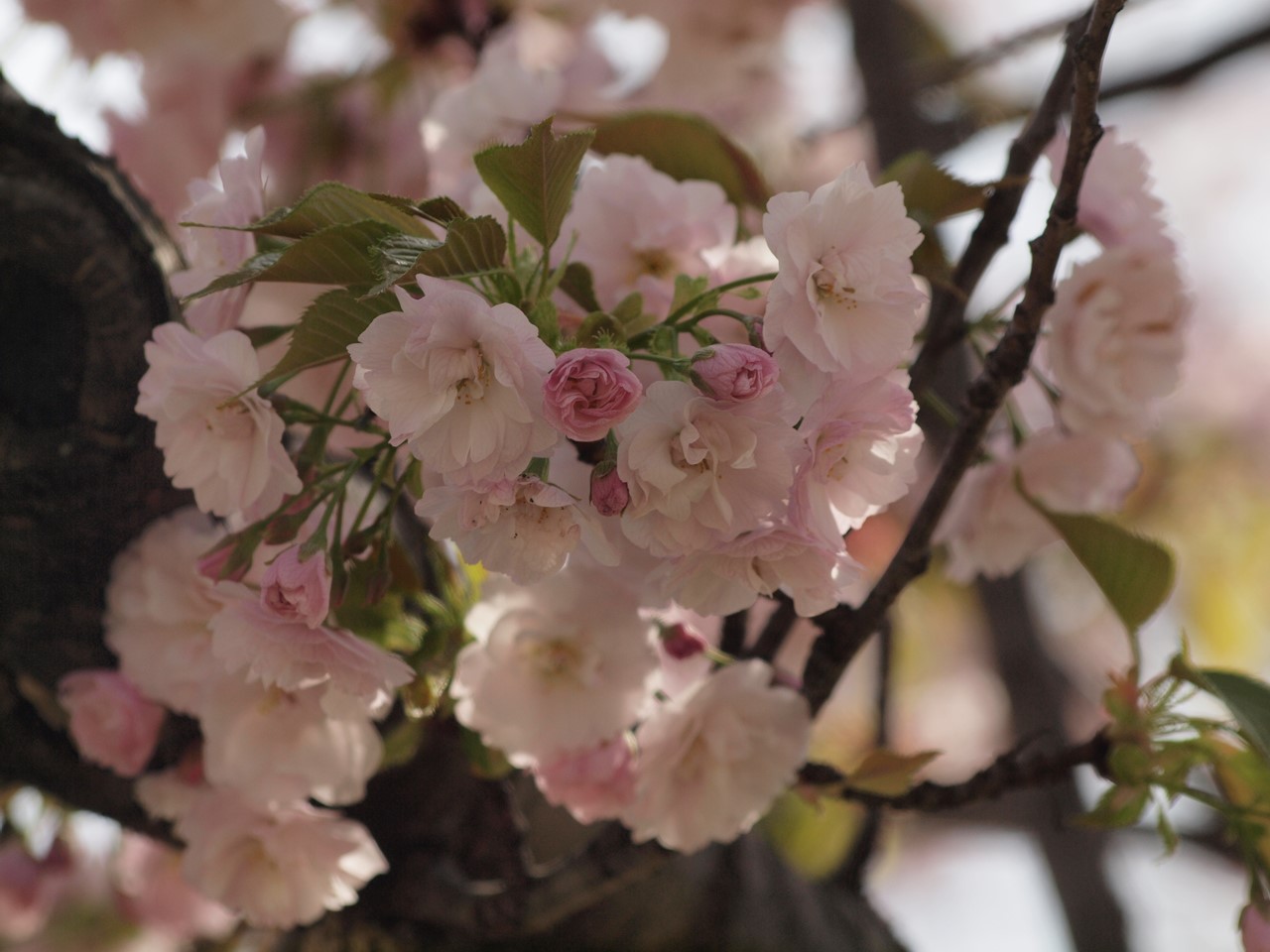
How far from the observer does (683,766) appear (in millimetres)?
675

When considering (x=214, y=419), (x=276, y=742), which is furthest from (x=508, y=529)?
(x=276, y=742)

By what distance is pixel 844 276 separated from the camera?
18.9 inches

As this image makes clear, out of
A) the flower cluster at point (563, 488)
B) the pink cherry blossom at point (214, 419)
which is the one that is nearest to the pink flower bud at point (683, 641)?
the flower cluster at point (563, 488)

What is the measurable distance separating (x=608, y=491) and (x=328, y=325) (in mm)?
140

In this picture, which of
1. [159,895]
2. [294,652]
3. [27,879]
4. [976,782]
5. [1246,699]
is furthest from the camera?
[159,895]

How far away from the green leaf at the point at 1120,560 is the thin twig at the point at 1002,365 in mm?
92

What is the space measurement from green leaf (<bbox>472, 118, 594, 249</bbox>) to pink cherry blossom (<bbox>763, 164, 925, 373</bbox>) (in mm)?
89

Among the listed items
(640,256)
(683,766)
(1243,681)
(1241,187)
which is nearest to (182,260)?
(640,256)

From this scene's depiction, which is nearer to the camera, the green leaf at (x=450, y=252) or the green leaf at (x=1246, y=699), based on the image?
the green leaf at (x=450, y=252)

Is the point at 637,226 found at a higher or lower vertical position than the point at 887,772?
higher

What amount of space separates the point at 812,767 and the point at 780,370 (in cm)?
34

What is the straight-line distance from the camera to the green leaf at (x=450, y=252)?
0.46 meters

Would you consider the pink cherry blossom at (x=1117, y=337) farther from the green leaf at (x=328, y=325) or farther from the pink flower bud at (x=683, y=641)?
the green leaf at (x=328, y=325)

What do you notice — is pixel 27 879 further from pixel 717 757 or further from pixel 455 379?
pixel 455 379
